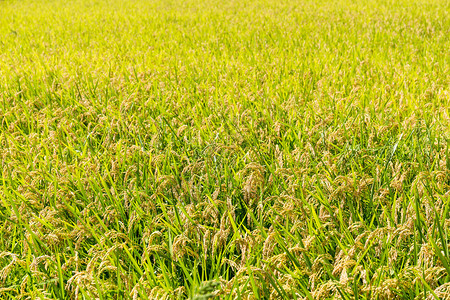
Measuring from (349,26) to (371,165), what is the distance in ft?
19.5

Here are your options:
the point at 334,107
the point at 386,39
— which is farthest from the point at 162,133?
the point at 386,39

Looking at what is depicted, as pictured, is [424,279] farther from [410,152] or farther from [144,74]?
[144,74]

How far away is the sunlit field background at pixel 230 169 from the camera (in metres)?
1.57

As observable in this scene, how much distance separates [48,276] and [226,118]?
175 cm

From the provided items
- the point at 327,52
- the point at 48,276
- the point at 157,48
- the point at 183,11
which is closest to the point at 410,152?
the point at 48,276

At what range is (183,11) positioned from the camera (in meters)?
10.6

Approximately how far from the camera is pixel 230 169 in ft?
7.87

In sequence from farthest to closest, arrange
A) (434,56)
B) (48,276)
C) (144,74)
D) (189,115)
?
1. (434,56)
2. (144,74)
3. (189,115)
4. (48,276)

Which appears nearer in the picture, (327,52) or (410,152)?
(410,152)

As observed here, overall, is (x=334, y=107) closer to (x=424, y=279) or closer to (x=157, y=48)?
(x=424, y=279)

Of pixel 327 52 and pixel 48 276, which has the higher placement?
pixel 48 276

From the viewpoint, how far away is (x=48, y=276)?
5.37 feet

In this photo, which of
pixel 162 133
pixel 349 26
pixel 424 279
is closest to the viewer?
pixel 424 279

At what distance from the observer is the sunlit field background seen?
157 centimetres
